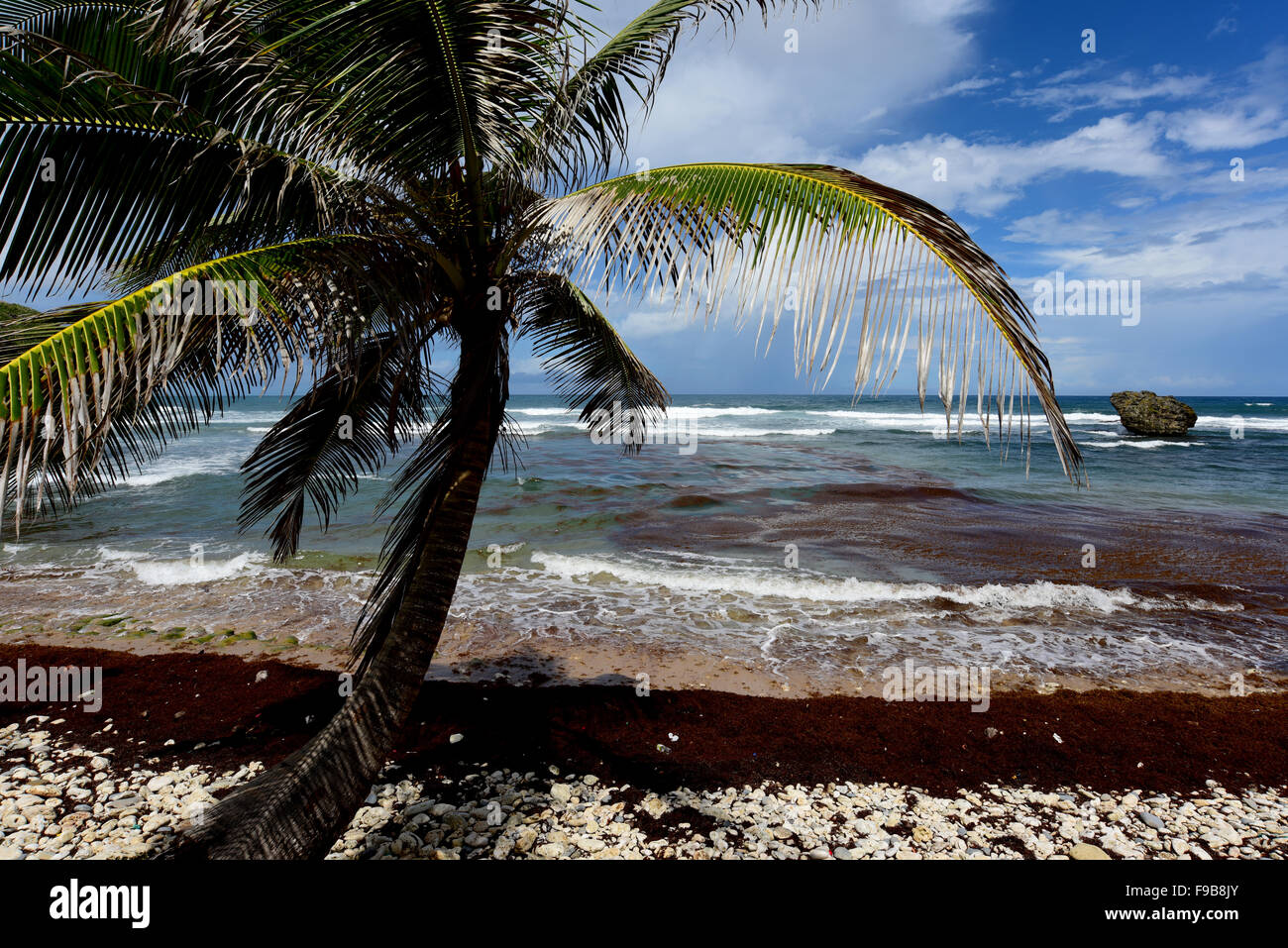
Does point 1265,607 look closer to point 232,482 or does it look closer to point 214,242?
point 214,242

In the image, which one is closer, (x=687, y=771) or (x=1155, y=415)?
(x=687, y=771)

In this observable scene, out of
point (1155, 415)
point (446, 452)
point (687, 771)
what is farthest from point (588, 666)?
point (1155, 415)

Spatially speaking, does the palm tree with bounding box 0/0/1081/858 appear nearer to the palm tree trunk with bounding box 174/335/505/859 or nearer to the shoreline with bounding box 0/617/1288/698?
the palm tree trunk with bounding box 174/335/505/859

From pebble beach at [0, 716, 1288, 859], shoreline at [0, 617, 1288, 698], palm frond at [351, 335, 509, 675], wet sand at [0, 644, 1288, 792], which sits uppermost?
palm frond at [351, 335, 509, 675]

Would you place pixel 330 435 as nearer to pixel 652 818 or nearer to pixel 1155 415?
pixel 652 818

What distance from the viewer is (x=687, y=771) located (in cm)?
420

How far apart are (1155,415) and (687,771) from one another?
1836 inches

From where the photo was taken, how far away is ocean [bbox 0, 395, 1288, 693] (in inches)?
279

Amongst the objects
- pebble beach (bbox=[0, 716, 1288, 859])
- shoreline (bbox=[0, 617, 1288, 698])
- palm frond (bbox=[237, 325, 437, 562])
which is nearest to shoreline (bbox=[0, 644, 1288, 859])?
pebble beach (bbox=[0, 716, 1288, 859])

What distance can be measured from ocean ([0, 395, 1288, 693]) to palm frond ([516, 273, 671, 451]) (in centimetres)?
55

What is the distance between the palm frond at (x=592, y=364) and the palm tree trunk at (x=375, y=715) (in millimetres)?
1427

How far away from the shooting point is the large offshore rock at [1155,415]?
3750cm

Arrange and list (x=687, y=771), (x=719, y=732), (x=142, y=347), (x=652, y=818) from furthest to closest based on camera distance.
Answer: (x=719, y=732)
(x=687, y=771)
(x=652, y=818)
(x=142, y=347)
